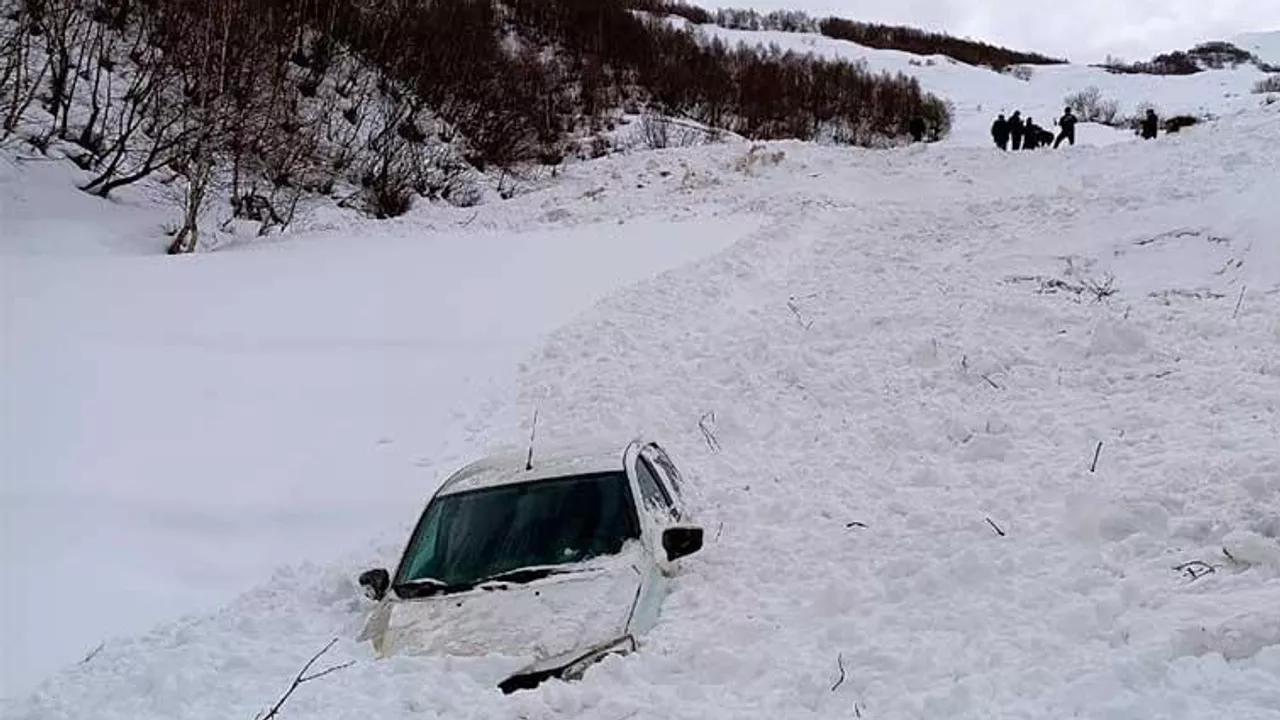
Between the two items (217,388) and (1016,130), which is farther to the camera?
(1016,130)

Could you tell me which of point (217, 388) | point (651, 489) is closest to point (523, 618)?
point (651, 489)

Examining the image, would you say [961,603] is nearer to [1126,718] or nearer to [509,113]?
[1126,718]

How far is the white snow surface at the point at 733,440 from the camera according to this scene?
15.8ft

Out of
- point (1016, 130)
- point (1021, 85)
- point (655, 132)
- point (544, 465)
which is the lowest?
point (544, 465)

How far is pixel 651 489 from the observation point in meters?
6.60

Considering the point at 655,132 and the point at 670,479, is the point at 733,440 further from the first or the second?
the point at 655,132

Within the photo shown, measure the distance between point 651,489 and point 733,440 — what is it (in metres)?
3.59

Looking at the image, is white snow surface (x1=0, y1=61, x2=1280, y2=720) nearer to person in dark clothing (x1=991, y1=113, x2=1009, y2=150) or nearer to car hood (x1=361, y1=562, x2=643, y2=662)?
car hood (x1=361, y1=562, x2=643, y2=662)

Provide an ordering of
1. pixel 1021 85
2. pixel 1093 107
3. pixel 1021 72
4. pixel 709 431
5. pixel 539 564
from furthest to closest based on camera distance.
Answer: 1. pixel 1021 72
2. pixel 1021 85
3. pixel 1093 107
4. pixel 709 431
5. pixel 539 564

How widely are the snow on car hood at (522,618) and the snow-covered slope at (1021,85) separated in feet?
152

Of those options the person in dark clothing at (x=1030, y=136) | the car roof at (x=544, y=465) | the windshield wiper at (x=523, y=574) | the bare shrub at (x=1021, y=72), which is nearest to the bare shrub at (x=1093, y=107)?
the bare shrub at (x=1021, y=72)

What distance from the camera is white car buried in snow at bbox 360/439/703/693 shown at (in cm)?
502

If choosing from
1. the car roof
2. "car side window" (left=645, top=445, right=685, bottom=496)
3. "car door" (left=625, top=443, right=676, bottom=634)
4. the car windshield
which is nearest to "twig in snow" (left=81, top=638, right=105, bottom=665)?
the car windshield

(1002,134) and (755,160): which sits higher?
(1002,134)
